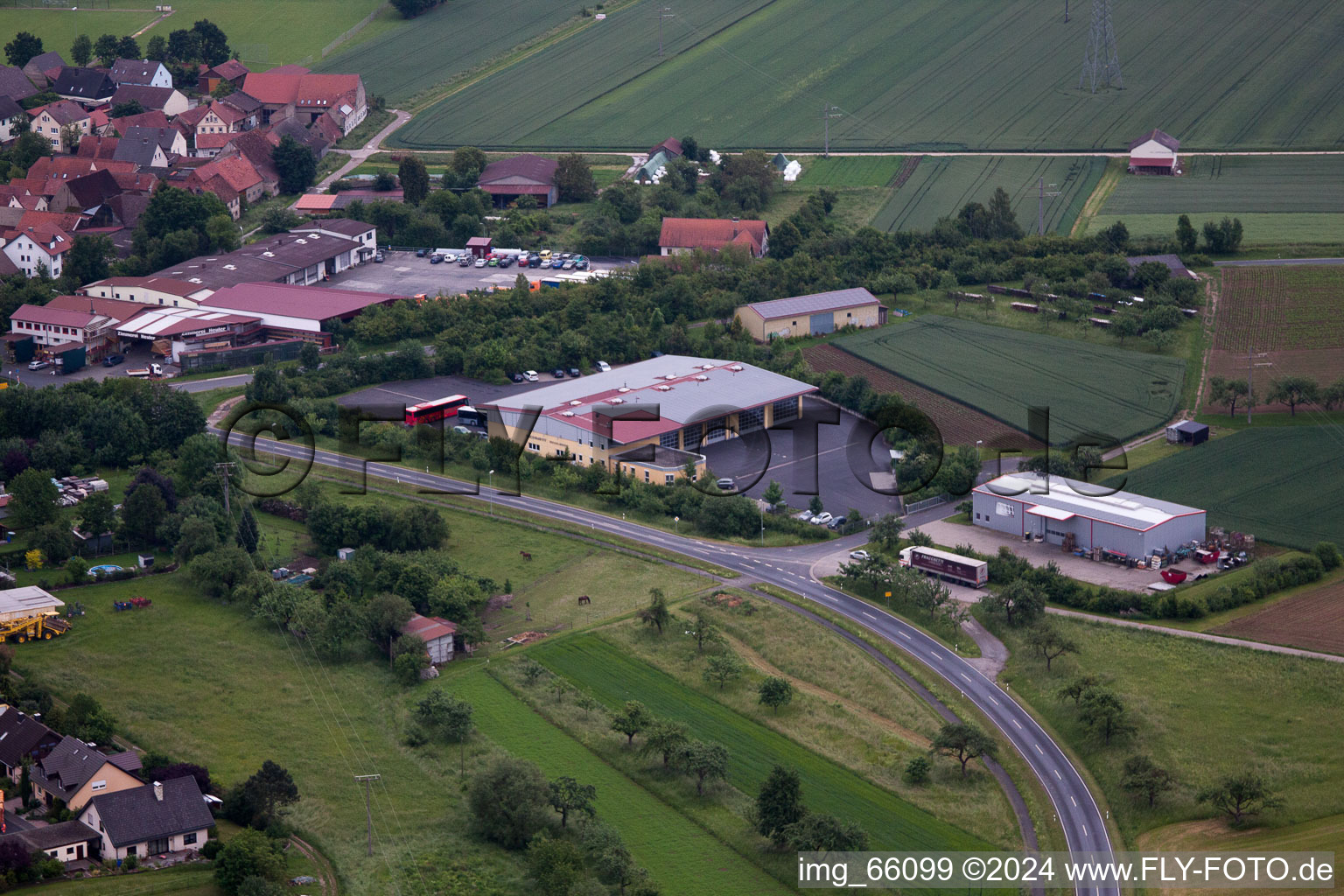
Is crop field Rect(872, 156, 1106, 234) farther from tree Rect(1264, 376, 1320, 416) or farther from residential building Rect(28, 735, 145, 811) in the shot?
residential building Rect(28, 735, 145, 811)

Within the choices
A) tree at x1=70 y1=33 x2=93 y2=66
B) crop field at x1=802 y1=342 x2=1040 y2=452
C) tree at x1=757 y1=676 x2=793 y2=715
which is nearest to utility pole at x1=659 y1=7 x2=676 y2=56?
tree at x1=70 y1=33 x2=93 y2=66

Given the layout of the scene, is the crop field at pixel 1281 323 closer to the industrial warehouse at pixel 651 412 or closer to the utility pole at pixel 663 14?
the industrial warehouse at pixel 651 412

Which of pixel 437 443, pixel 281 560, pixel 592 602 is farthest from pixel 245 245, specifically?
pixel 592 602

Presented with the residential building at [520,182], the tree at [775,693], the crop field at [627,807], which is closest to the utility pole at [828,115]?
the residential building at [520,182]

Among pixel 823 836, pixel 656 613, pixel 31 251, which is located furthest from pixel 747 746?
pixel 31 251

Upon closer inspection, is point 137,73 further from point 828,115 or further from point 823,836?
point 823,836
